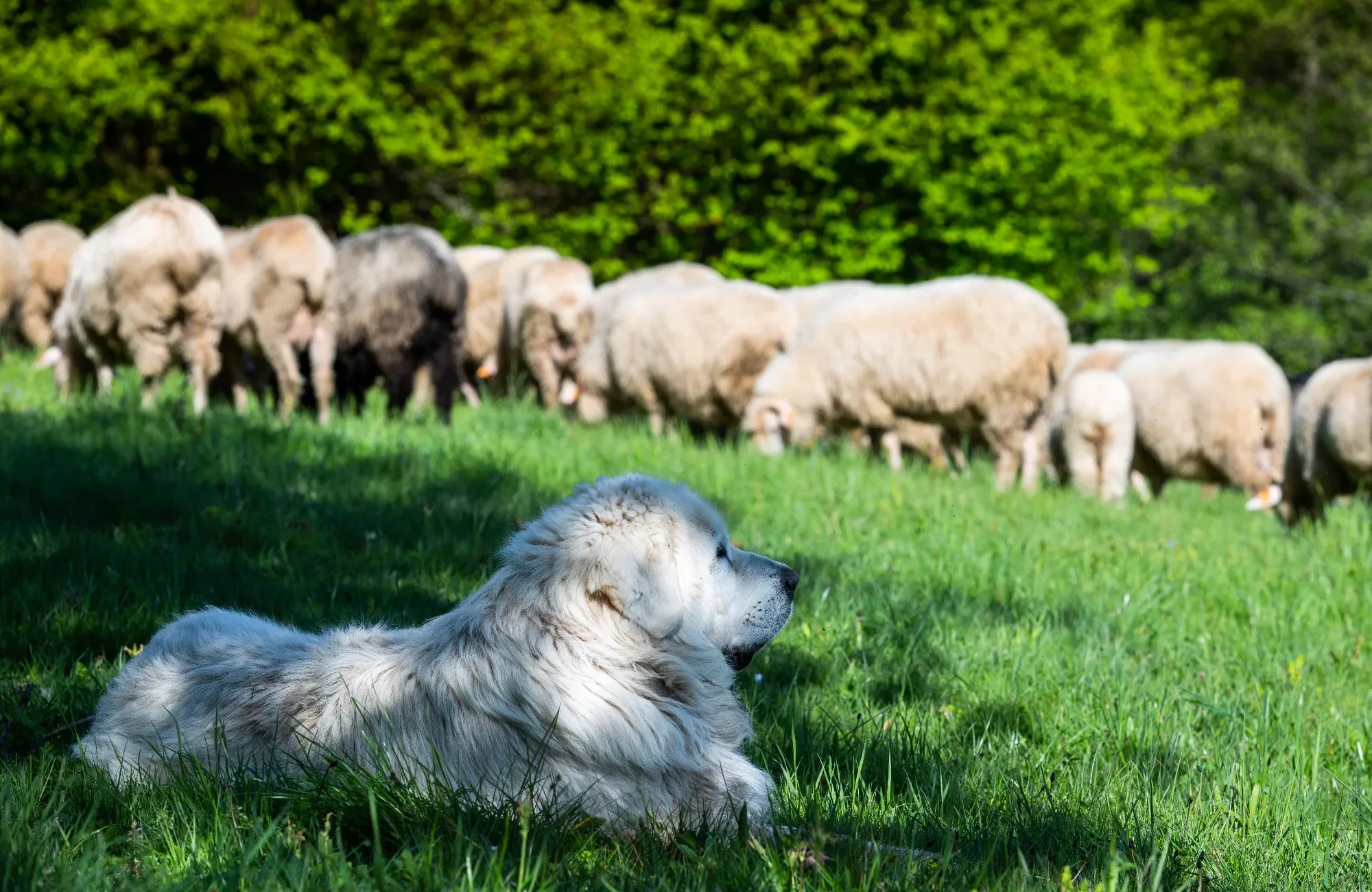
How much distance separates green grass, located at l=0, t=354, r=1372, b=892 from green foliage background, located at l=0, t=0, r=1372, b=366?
55.9ft

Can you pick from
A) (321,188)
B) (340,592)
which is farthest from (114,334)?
(321,188)

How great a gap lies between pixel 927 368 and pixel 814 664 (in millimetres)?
8438

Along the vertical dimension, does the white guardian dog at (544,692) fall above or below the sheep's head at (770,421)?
above

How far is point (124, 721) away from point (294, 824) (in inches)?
29.0

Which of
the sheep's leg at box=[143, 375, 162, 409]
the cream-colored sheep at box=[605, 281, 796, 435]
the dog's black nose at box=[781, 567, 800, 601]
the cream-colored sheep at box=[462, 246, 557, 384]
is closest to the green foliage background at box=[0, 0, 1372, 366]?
the cream-colored sheep at box=[462, 246, 557, 384]

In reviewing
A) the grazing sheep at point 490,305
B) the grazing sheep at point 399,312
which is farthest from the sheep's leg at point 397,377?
the grazing sheep at point 490,305

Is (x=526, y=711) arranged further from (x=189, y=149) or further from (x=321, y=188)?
(x=189, y=149)

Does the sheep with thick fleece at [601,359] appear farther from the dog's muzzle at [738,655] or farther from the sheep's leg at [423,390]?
the dog's muzzle at [738,655]

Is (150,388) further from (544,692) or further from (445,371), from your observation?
(544,692)

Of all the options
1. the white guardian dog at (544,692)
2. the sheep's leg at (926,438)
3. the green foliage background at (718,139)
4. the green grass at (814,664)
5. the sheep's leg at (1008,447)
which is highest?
the green foliage background at (718,139)

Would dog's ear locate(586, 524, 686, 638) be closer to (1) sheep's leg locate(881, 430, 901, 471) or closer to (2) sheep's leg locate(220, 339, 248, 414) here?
(1) sheep's leg locate(881, 430, 901, 471)

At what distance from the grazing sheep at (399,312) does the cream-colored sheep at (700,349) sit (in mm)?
2995

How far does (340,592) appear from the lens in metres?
4.74

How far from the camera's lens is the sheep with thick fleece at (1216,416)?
1348 centimetres
